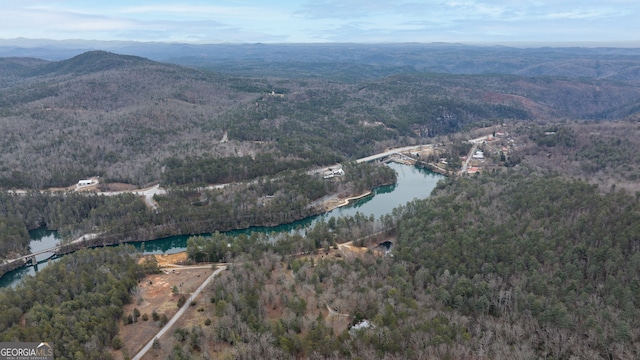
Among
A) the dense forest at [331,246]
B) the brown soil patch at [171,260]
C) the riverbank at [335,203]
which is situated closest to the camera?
the dense forest at [331,246]

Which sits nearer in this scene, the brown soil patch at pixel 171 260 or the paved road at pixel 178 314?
the paved road at pixel 178 314

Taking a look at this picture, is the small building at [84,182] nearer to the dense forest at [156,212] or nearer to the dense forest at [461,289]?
the dense forest at [156,212]

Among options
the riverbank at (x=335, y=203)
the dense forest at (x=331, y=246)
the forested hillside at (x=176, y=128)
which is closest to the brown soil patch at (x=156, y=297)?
the dense forest at (x=331, y=246)

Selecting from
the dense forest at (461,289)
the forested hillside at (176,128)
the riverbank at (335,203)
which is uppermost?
the forested hillside at (176,128)

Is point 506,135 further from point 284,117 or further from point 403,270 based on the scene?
point 403,270

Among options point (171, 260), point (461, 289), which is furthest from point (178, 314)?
point (461, 289)

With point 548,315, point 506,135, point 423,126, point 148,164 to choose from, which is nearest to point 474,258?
point 548,315

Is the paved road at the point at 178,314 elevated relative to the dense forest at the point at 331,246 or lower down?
lower down

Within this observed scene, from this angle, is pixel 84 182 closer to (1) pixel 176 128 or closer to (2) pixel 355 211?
(1) pixel 176 128

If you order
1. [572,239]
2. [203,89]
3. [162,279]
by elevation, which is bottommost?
[162,279]
